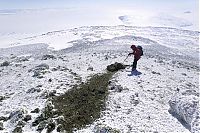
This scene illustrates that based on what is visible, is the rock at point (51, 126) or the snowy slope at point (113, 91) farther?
the snowy slope at point (113, 91)

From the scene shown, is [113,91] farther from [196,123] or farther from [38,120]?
[196,123]

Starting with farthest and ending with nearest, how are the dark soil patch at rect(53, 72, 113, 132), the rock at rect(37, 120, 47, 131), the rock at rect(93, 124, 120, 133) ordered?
the dark soil patch at rect(53, 72, 113, 132) < the rock at rect(37, 120, 47, 131) < the rock at rect(93, 124, 120, 133)

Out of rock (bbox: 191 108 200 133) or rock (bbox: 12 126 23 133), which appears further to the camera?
rock (bbox: 12 126 23 133)

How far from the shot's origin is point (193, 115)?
732 inches

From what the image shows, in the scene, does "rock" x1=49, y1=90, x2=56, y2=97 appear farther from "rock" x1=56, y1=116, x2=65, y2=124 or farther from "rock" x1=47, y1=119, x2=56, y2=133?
"rock" x1=47, y1=119, x2=56, y2=133

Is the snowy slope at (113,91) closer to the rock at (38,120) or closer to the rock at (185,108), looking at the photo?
the rock at (38,120)

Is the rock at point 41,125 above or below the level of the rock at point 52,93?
below

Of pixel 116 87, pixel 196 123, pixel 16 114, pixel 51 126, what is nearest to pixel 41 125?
pixel 51 126

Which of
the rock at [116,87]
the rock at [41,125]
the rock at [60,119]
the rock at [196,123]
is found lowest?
the rock at [196,123]

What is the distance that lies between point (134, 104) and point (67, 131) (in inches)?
191

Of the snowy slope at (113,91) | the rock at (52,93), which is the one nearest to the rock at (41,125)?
the snowy slope at (113,91)

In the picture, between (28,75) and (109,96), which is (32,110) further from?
(28,75)

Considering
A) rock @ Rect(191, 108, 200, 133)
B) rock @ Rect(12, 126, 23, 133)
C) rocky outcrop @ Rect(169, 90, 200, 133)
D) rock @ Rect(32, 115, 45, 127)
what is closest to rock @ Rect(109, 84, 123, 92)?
rocky outcrop @ Rect(169, 90, 200, 133)

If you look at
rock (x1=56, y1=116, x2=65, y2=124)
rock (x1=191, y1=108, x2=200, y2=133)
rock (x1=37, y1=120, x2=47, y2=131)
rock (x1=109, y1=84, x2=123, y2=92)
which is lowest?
rock (x1=191, y1=108, x2=200, y2=133)
